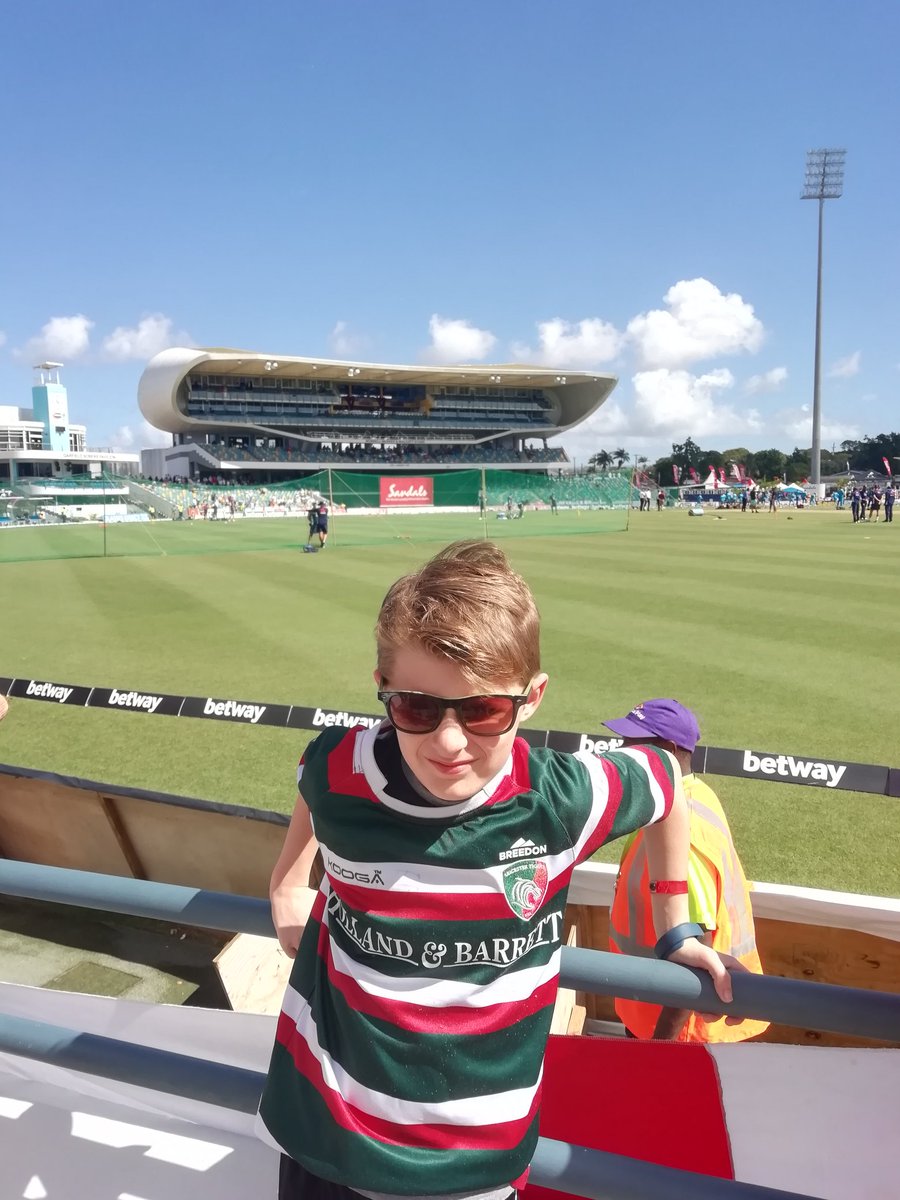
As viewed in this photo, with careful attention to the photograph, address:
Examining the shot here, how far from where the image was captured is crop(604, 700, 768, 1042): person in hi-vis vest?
2.31 meters

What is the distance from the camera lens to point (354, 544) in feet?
86.8

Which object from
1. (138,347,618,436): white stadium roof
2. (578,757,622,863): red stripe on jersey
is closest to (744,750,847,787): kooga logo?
(578,757,622,863): red stripe on jersey

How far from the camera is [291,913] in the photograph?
1.56 m

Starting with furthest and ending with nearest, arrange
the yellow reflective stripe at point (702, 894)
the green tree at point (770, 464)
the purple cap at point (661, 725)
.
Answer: the green tree at point (770, 464), the purple cap at point (661, 725), the yellow reflective stripe at point (702, 894)

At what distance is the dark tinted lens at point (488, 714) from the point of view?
1347mm

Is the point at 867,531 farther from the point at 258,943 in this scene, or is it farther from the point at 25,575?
the point at 258,943

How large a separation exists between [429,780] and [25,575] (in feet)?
67.8

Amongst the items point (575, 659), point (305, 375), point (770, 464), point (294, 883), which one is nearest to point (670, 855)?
point (294, 883)

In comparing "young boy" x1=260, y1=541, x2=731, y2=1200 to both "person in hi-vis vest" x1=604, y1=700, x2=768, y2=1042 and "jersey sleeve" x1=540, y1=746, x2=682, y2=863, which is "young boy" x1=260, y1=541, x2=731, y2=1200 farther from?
"person in hi-vis vest" x1=604, y1=700, x2=768, y2=1042

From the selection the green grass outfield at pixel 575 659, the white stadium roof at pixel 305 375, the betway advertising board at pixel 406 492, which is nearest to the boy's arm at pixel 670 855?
the green grass outfield at pixel 575 659

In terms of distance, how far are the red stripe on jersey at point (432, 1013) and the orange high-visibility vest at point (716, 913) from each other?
1104mm

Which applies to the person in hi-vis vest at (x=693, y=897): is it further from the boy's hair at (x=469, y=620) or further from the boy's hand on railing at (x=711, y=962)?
the boy's hair at (x=469, y=620)

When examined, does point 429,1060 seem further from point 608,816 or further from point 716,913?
point 716,913

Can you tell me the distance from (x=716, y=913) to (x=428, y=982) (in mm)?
1369
